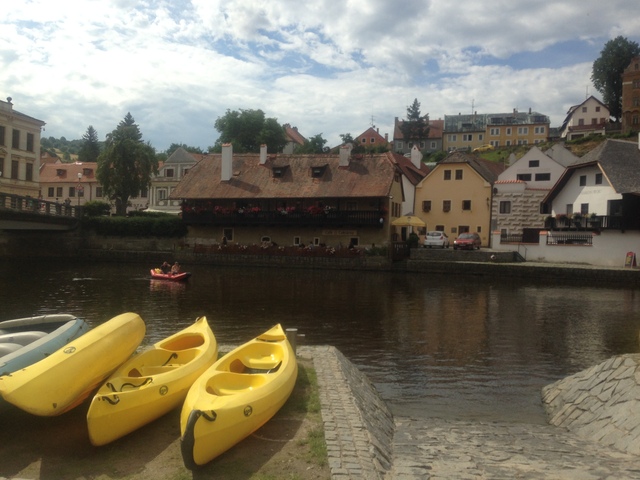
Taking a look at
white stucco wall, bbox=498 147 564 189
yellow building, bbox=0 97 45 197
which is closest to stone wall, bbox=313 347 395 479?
white stucco wall, bbox=498 147 564 189

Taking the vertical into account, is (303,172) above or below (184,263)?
above

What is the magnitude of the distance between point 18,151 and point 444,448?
2346 inches

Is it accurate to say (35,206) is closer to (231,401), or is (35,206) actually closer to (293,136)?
(231,401)

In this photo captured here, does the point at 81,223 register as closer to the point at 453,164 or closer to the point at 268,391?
the point at 453,164

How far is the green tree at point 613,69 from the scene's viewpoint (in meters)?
84.8

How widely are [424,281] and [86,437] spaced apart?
94.7ft

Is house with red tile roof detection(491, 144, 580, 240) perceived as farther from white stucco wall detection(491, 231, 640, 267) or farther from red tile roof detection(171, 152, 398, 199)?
red tile roof detection(171, 152, 398, 199)

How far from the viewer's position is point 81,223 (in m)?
53.0

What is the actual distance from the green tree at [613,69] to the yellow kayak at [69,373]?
94427mm

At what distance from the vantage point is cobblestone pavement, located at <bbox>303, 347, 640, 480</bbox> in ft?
21.5

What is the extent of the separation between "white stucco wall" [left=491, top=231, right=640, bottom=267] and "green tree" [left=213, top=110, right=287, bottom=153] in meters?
47.3

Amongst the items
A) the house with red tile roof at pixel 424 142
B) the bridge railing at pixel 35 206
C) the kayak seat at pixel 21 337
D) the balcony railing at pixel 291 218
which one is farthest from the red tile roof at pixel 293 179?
the house with red tile roof at pixel 424 142

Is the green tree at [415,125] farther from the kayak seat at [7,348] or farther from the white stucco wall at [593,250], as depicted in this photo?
the kayak seat at [7,348]

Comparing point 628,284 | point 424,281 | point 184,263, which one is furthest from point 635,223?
point 184,263
